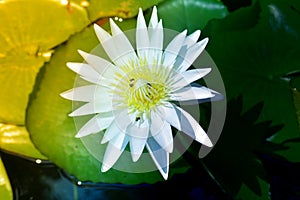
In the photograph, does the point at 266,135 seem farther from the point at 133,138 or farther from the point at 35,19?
the point at 35,19

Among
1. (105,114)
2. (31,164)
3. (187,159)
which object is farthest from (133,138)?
(31,164)

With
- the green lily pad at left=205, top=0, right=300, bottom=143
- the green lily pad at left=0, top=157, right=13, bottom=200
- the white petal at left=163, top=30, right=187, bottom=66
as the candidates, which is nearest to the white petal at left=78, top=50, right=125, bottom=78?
the white petal at left=163, top=30, right=187, bottom=66

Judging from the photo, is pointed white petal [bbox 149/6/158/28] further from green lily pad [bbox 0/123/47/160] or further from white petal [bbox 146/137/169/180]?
green lily pad [bbox 0/123/47/160]

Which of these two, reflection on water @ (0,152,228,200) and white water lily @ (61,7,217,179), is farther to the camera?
reflection on water @ (0,152,228,200)

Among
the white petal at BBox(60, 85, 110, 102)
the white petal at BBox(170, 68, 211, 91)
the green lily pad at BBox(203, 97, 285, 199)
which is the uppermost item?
the white petal at BBox(170, 68, 211, 91)

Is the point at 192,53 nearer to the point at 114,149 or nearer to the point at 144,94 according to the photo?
the point at 144,94

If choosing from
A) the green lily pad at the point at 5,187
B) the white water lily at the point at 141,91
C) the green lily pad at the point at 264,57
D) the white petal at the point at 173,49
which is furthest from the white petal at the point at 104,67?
the green lily pad at the point at 5,187

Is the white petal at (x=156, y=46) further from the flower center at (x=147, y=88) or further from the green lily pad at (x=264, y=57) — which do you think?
the green lily pad at (x=264, y=57)

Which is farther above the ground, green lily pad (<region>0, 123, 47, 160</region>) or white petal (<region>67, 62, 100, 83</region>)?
white petal (<region>67, 62, 100, 83</region>)
